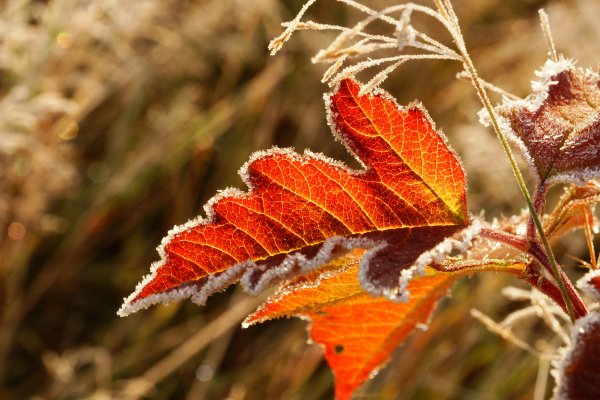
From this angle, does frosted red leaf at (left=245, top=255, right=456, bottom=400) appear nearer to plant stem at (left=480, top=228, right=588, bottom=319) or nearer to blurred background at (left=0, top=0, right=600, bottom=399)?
plant stem at (left=480, top=228, right=588, bottom=319)

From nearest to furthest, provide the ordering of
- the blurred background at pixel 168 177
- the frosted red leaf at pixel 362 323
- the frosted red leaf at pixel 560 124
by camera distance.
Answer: the frosted red leaf at pixel 560 124 → the frosted red leaf at pixel 362 323 → the blurred background at pixel 168 177

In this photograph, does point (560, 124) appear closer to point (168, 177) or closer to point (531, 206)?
point (531, 206)

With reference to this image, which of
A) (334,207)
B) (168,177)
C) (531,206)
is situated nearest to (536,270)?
(531,206)

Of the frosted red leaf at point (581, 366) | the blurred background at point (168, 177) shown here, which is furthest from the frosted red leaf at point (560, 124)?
the blurred background at point (168, 177)

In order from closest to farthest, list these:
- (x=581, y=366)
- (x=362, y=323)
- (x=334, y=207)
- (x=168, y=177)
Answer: (x=581, y=366) → (x=334, y=207) → (x=362, y=323) → (x=168, y=177)

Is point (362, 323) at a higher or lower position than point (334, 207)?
lower

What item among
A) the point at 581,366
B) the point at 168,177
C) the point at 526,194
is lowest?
the point at 581,366

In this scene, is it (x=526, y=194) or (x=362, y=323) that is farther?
(x=362, y=323)

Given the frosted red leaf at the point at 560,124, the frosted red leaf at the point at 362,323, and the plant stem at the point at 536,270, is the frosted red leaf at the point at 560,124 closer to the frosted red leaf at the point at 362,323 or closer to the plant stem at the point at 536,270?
the plant stem at the point at 536,270
